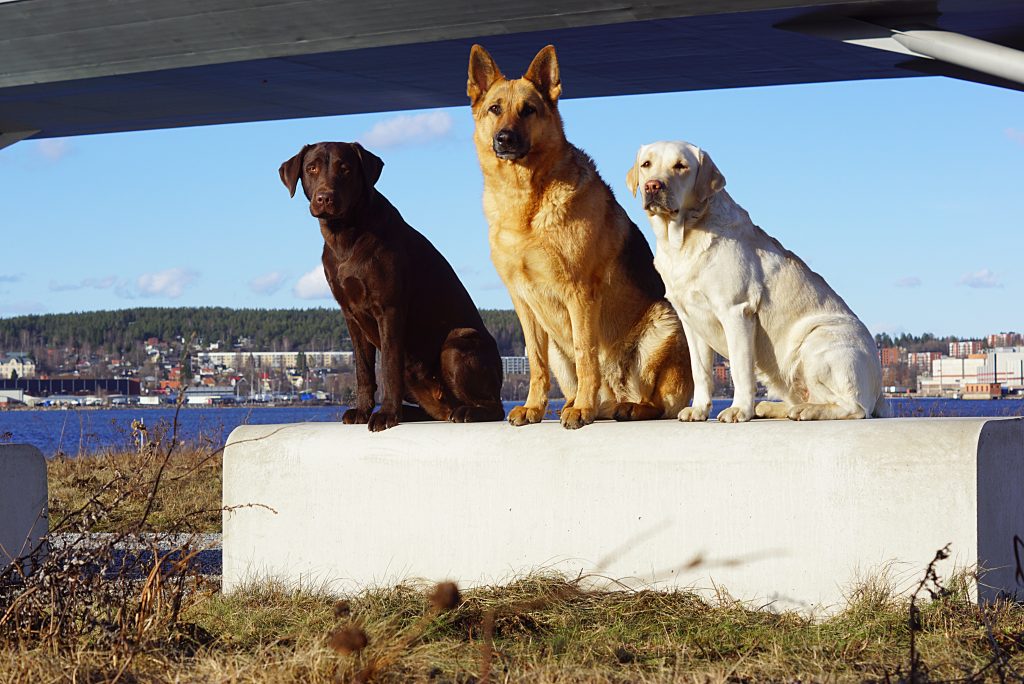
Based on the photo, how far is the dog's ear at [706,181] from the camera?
585 cm

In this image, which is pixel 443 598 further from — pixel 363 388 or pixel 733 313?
pixel 363 388

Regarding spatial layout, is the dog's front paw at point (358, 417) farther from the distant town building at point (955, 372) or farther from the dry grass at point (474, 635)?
the distant town building at point (955, 372)

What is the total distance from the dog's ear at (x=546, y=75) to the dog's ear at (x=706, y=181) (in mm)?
811

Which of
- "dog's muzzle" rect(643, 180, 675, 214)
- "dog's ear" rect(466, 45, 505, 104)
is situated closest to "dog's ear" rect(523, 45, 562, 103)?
"dog's ear" rect(466, 45, 505, 104)

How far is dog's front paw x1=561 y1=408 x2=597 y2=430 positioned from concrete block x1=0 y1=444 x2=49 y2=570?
3.52 m

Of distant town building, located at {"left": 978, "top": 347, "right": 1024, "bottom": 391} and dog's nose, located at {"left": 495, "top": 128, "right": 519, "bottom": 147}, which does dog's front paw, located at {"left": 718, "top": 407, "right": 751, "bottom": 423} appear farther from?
distant town building, located at {"left": 978, "top": 347, "right": 1024, "bottom": 391}

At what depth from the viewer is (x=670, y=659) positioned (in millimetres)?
4578

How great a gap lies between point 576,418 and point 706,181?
52.9 inches

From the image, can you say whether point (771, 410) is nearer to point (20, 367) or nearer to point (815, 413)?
point (815, 413)

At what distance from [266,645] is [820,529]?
97.5 inches

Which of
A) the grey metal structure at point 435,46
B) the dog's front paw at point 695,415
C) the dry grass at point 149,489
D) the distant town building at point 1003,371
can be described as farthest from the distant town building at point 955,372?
the dog's front paw at point 695,415

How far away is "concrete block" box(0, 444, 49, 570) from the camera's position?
751cm

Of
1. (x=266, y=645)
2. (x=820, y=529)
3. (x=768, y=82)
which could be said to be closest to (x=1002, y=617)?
(x=820, y=529)

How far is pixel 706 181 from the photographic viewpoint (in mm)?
5863
